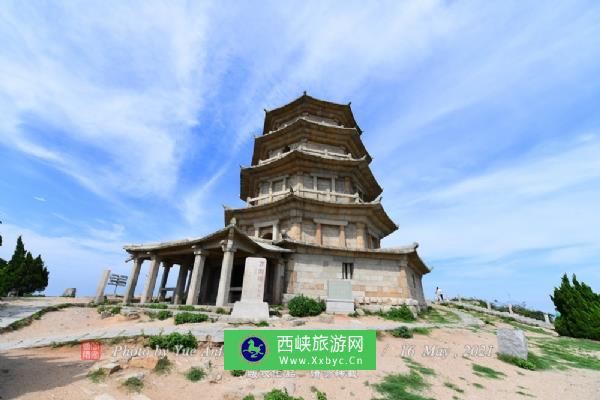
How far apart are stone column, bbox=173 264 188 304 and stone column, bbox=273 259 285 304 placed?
6.79 m

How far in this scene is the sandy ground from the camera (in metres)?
5.89

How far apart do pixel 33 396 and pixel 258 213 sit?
→ 53.4 feet

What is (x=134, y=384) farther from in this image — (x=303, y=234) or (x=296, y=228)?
(x=303, y=234)

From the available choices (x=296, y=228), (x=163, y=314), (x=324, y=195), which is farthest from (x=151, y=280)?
(x=324, y=195)

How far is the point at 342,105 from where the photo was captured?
25469 mm

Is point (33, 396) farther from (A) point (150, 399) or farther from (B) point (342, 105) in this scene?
(B) point (342, 105)

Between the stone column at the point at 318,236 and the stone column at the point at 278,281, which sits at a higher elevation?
the stone column at the point at 318,236

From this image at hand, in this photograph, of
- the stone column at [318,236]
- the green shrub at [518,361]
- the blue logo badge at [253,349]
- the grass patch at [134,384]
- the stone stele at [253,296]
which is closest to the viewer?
the grass patch at [134,384]

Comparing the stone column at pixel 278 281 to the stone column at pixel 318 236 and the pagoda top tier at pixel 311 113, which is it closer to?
the stone column at pixel 318 236

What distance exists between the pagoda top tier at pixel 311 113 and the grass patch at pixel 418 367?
19932 millimetres

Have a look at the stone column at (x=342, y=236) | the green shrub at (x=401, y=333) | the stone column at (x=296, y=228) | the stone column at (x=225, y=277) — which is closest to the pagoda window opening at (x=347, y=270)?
the stone column at (x=342, y=236)

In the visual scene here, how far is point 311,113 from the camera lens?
25.5m

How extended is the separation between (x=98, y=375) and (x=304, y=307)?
8884mm

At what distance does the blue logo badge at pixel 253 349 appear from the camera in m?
7.02
